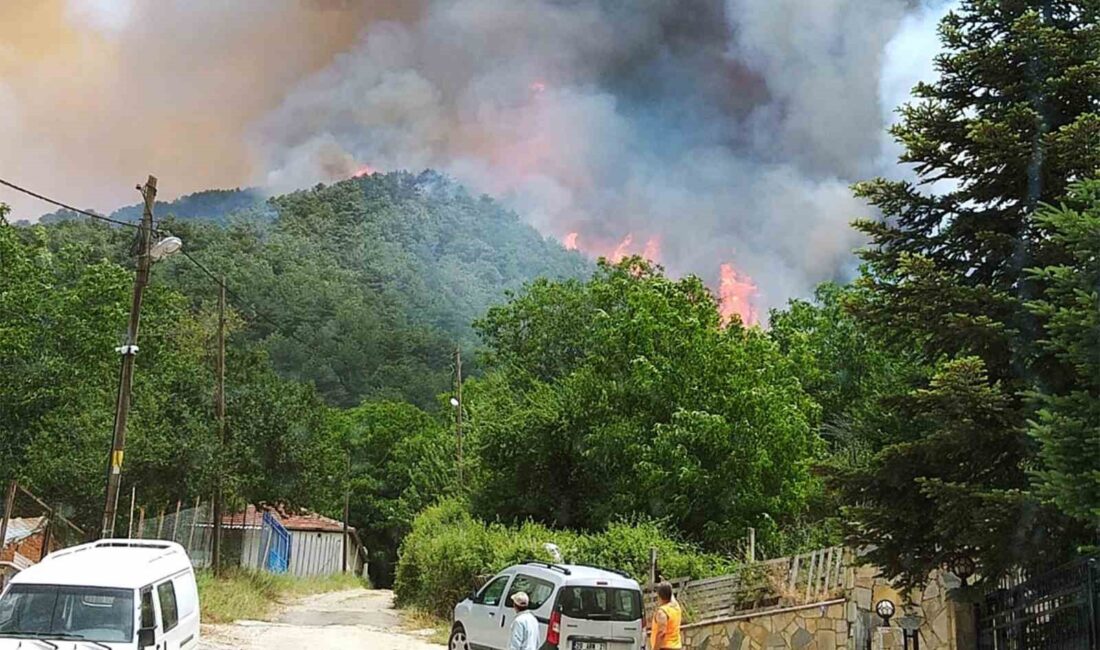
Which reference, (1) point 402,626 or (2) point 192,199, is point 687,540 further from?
(2) point 192,199

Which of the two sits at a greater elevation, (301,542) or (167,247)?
A: (167,247)

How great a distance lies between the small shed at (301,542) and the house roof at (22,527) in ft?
25.8

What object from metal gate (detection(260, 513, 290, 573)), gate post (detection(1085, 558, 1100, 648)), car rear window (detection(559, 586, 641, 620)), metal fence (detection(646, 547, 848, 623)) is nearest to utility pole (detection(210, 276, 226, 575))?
metal gate (detection(260, 513, 290, 573))

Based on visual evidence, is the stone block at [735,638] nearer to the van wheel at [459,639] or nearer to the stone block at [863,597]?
the stone block at [863,597]

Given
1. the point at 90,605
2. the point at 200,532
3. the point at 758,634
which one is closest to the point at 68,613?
the point at 90,605

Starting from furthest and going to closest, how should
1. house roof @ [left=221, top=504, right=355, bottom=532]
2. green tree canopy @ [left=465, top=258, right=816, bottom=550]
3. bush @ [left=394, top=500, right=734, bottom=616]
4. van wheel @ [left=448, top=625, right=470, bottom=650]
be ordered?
1. house roof @ [left=221, top=504, right=355, bottom=532]
2. green tree canopy @ [left=465, top=258, right=816, bottom=550]
3. bush @ [left=394, top=500, right=734, bottom=616]
4. van wheel @ [left=448, top=625, right=470, bottom=650]

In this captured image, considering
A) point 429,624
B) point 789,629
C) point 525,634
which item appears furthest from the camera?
point 429,624

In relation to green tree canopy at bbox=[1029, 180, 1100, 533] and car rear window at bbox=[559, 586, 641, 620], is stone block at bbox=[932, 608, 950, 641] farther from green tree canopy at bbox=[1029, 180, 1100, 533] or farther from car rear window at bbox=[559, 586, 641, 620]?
green tree canopy at bbox=[1029, 180, 1100, 533]

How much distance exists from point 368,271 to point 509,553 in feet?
158

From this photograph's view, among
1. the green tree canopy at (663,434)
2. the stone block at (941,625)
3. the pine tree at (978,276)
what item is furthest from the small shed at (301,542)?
the pine tree at (978,276)

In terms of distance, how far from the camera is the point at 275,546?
147 feet

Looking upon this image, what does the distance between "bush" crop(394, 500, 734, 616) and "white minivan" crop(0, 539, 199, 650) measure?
9476mm

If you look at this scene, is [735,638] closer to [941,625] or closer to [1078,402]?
[941,625]

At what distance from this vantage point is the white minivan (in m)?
10.2
